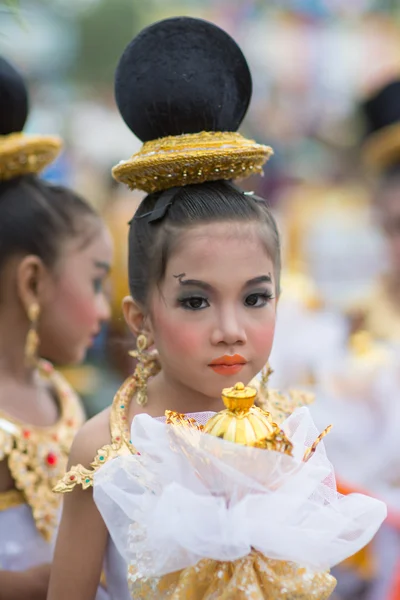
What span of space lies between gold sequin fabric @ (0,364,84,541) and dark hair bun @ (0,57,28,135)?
0.83 meters

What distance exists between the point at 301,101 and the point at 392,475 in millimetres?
11100

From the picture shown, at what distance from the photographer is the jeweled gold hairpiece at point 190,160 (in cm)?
162

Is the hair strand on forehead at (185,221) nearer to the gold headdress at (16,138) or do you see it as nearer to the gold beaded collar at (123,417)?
the gold beaded collar at (123,417)

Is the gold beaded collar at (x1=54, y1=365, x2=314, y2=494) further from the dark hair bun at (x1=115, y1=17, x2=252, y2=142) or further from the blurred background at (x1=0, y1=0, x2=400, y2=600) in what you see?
the dark hair bun at (x1=115, y1=17, x2=252, y2=142)

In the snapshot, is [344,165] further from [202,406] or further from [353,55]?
[202,406]

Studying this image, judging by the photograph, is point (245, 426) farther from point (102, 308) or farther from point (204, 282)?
point (102, 308)

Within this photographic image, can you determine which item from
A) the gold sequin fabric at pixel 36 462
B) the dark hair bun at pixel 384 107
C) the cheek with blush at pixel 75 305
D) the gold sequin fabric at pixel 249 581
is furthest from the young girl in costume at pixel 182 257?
the dark hair bun at pixel 384 107

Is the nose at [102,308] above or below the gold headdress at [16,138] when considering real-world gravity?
below

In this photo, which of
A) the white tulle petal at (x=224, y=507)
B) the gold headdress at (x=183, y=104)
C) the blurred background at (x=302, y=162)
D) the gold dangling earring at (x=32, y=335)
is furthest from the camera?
the blurred background at (x=302, y=162)

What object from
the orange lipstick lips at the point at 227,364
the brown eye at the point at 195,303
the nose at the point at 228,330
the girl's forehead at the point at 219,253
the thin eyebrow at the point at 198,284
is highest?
the girl's forehead at the point at 219,253

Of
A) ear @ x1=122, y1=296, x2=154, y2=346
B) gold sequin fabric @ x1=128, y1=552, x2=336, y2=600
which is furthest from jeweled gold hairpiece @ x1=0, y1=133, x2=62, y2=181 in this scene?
gold sequin fabric @ x1=128, y1=552, x2=336, y2=600

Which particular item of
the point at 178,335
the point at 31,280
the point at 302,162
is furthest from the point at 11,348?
the point at 302,162

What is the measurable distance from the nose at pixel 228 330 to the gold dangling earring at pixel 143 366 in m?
0.24

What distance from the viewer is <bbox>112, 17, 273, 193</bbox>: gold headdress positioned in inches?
64.9
